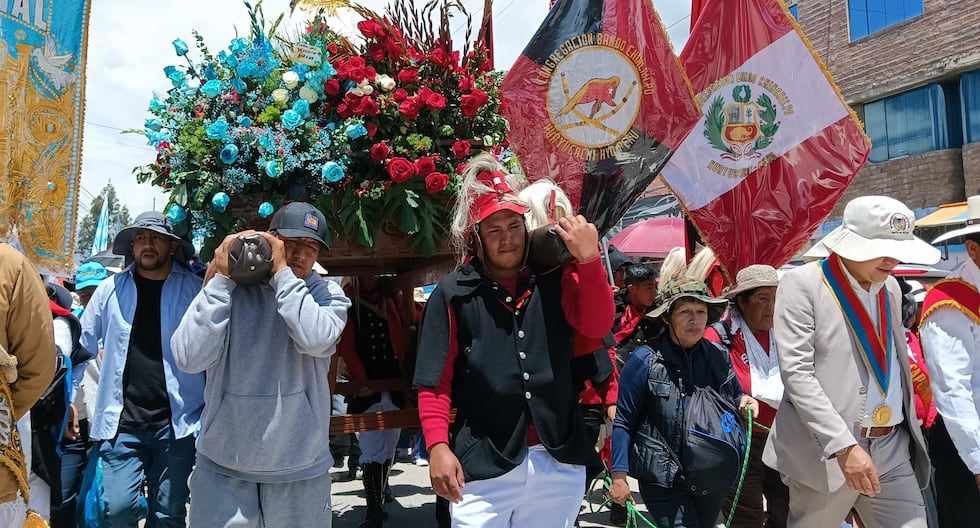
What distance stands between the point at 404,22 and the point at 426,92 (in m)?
0.48

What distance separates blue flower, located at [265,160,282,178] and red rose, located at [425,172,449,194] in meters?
0.70

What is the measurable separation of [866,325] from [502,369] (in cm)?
170

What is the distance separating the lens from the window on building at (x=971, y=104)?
44.2 feet

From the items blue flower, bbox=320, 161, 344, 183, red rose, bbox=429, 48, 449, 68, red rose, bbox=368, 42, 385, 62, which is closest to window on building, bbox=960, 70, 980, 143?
red rose, bbox=429, 48, 449, 68

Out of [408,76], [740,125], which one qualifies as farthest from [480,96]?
[740,125]

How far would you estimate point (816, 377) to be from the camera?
320 cm

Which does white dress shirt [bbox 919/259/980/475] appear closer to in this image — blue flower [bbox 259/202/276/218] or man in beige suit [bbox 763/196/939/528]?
man in beige suit [bbox 763/196/939/528]

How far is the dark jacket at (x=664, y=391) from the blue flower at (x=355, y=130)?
176 cm

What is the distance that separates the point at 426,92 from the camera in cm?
359

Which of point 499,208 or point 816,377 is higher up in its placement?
point 499,208

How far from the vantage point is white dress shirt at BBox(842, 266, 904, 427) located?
314 centimetres

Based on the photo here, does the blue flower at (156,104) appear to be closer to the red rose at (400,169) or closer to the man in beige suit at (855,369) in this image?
the red rose at (400,169)

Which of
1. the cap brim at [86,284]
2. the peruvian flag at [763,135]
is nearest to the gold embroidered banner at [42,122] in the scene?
the cap brim at [86,284]

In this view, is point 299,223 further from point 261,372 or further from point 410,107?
point 410,107
